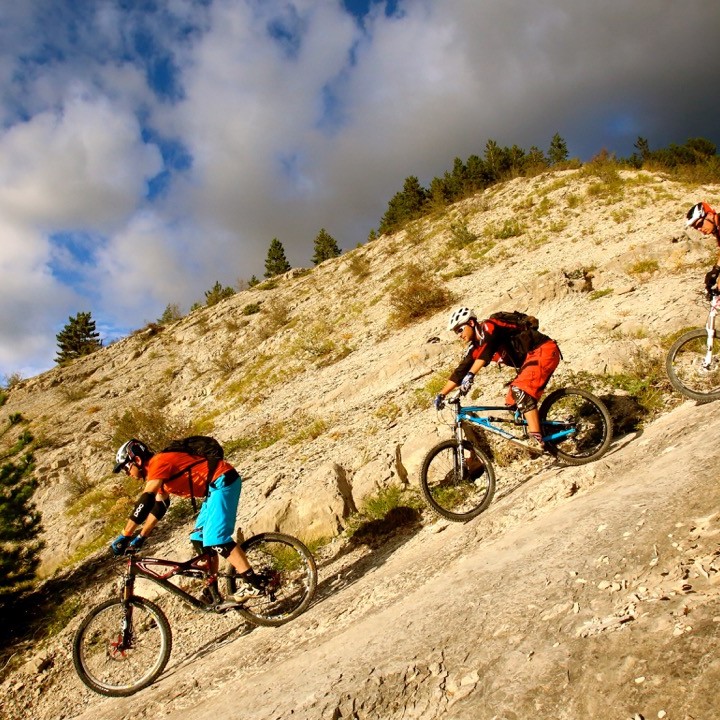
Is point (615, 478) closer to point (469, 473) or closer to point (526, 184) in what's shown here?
point (469, 473)

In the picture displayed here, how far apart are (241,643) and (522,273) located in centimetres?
1374

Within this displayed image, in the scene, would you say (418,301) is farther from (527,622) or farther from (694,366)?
(527,622)

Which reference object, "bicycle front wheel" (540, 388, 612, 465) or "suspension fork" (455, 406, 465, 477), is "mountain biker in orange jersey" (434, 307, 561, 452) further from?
"suspension fork" (455, 406, 465, 477)

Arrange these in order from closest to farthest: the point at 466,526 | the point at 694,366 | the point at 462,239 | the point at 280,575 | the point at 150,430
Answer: the point at 280,575 → the point at 466,526 → the point at 694,366 → the point at 150,430 → the point at 462,239

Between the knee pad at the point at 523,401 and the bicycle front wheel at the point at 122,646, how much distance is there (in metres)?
5.07

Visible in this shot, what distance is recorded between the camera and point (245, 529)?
289 inches

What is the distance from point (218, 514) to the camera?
5.55 m

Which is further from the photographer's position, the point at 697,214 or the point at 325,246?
the point at 325,246

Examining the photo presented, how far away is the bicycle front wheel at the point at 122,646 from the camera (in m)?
5.25

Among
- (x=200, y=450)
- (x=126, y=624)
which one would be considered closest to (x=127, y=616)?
(x=126, y=624)

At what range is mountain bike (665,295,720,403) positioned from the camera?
6.52 metres

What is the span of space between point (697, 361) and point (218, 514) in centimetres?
687

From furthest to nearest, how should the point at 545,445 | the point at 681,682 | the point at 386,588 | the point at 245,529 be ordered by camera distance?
the point at 245,529
the point at 545,445
the point at 386,588
the point at 681,682

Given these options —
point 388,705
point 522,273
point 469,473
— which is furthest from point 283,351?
point 388,705
